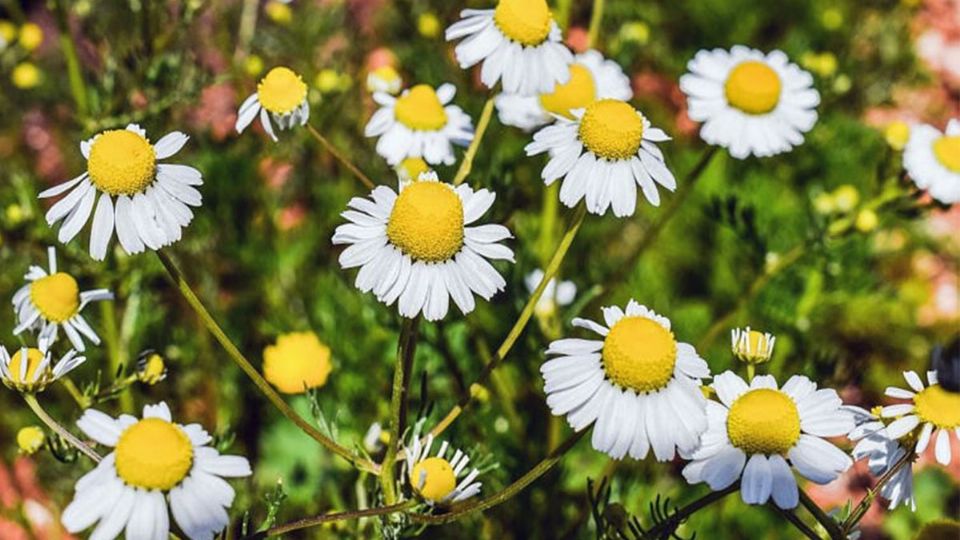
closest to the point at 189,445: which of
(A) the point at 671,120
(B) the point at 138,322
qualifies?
(B) the point at 138,322

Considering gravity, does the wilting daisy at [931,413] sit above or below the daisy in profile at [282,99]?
below

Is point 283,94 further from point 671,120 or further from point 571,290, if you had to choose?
point 671,120

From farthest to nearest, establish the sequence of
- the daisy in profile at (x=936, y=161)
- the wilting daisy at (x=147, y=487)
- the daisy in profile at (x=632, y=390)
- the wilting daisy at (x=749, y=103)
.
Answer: the daisy in profile at (x=936, y=161), the wilting daisy at (x=749, y=103), the daisy in profile at (x=632, y=390), the wilting daisy at (x=147, y=487)

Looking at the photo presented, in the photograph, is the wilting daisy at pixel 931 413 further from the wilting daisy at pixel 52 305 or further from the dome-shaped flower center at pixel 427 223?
the wilting daisy at pixel 52 305

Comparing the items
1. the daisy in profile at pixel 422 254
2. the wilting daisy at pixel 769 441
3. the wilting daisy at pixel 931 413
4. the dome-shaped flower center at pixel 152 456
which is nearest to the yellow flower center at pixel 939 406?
the wilting daisy at pixel 931 413

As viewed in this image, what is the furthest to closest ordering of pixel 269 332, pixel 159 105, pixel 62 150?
pixel 62 150, pixel 269 332, pixel 159 105

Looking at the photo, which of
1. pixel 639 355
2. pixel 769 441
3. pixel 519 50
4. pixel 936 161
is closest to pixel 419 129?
pixel 519 50

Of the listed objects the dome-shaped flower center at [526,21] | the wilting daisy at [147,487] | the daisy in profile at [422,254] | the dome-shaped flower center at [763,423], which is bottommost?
the dome-shaped flower center at [763,423]
